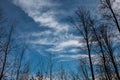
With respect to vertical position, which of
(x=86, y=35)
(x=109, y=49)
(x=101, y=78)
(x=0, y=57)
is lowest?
(x=101, y=78)

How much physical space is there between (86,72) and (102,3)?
16.6 meters

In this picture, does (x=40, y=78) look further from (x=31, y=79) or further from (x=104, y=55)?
(x=104, y=55)

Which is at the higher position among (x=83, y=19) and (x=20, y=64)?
(x=83, y=19)

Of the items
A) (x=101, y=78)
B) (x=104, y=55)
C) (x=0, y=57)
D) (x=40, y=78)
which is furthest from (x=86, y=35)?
(x=40, y=78)

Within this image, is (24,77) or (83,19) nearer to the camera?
(83,19)

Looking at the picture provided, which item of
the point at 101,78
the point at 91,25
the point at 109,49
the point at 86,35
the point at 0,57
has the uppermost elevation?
the point at 91,25

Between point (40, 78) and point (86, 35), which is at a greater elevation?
point (86, 35)

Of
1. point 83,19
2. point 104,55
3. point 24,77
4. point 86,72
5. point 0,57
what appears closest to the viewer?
point 0,57

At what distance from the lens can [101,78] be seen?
30.4 metres

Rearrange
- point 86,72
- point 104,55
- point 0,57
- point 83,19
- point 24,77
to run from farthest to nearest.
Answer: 1. point 24,77
2. point 86,72
3. point 83,19
4. point 104,55
5. point 0,57

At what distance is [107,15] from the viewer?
16.4 metres

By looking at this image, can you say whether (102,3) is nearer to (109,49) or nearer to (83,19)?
(83,19)

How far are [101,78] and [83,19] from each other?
15166mm

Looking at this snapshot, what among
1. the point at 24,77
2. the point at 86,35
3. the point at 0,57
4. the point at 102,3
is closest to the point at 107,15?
the point at 102,3
